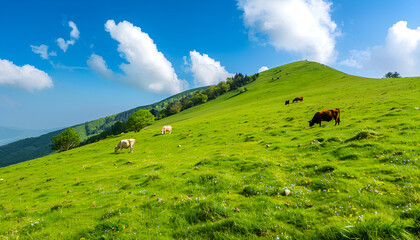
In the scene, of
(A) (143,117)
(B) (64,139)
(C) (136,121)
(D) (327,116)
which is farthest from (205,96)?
(D) (327,116)

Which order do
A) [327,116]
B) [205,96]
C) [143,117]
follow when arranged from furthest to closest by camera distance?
[205,96] → [143,117] → [327,116]

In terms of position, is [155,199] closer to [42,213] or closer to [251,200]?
[251,200]

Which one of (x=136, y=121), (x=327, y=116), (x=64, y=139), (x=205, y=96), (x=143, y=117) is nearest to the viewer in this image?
(x=327, y=116)

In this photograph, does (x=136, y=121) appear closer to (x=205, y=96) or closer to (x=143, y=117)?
(x=143, y=117)

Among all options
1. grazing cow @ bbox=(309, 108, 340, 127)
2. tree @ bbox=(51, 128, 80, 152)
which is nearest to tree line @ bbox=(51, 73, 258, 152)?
tree @ bbox=(51, 128, 80, 152)

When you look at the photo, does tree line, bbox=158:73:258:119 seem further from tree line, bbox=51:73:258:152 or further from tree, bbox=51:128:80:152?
tree, bbox=51:128:80:152

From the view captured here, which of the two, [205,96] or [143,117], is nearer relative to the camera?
[143,117]

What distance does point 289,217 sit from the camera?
182 inches

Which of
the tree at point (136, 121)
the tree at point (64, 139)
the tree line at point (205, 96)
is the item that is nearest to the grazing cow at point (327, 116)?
the tree at point (136, 121)

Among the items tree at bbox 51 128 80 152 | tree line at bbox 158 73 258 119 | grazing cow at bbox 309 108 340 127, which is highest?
tree line at bbox 158 73 258 119

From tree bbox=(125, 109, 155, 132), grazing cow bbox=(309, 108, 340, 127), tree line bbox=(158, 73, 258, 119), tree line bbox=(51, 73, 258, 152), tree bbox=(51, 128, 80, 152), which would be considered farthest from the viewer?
tree line bbox=(158, 73, 258, 119)

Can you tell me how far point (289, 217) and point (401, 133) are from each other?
12.4 m

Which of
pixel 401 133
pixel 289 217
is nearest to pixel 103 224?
pixel 289 217

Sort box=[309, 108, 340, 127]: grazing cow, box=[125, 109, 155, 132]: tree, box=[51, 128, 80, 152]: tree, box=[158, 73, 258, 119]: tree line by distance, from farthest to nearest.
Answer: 1. box=[158, 73, 258, 119]: tree line
2. box=[51, 128, 80, 152]: tree
3. box=[125, 109, 155, 132]: tree
4. box=[309, 108, 340, 127]: grazing cow
